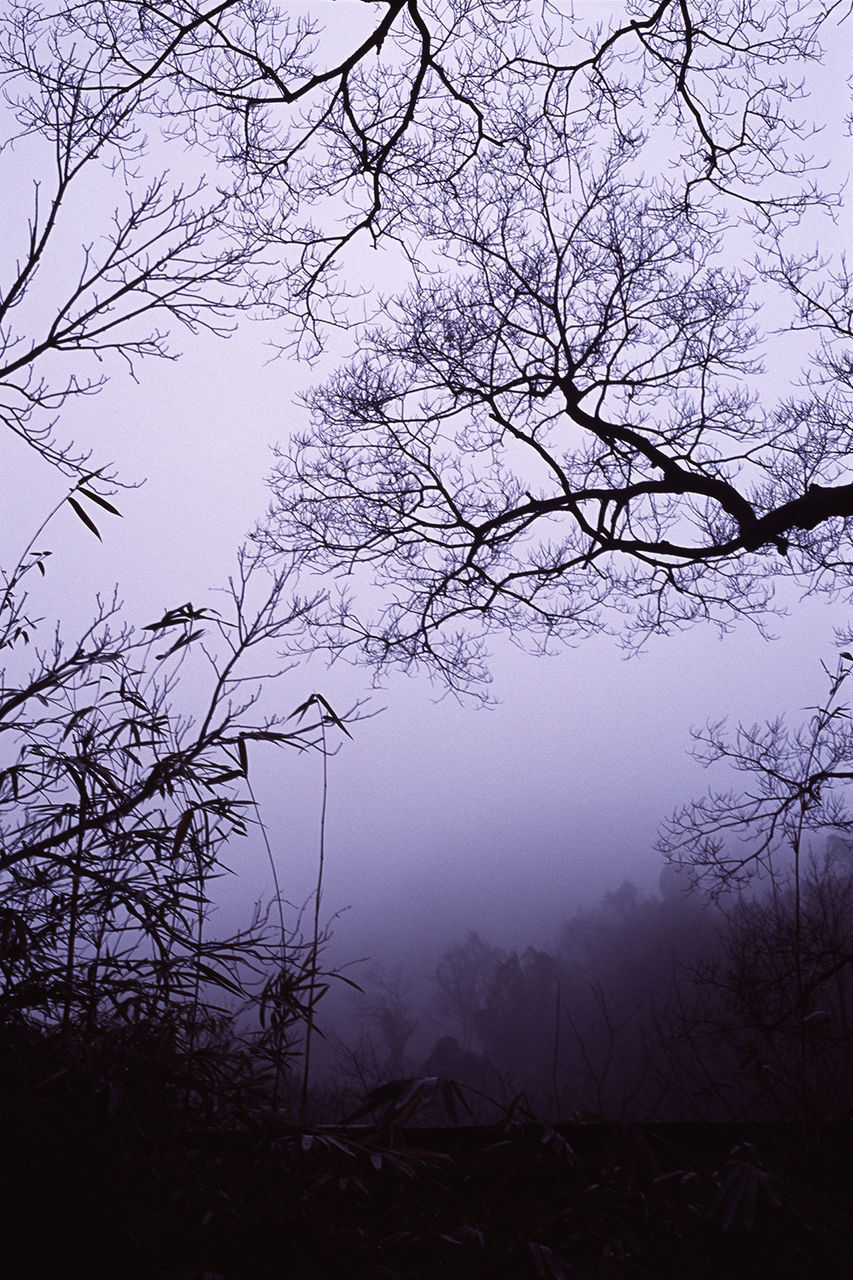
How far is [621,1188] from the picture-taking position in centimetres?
107

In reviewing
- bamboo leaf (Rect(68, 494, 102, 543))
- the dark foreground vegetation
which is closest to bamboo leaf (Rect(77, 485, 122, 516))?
bamboo leaf (Rect(68, 494, 102, 543))

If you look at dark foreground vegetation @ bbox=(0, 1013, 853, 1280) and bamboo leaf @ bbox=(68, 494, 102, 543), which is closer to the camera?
dark foreground vegetation @ bbox=(0, 1013, 853, 1280)

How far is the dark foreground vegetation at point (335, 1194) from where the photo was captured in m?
0.81

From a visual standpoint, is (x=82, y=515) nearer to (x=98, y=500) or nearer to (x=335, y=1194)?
(x=98, y=500)

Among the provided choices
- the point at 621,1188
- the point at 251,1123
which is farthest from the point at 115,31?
the point at 621,1188

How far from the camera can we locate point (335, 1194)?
104cm

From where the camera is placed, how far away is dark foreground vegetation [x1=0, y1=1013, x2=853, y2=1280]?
0.81 metres

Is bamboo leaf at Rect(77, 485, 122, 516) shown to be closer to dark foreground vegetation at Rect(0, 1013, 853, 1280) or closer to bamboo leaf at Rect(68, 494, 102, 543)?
bamboo leaf at Rect(68, 494, 102, 543)

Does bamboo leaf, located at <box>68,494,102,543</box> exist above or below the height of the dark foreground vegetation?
above

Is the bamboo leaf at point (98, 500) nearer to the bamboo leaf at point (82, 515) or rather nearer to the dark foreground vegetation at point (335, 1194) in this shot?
the bamboo leaf at point (82, 515)

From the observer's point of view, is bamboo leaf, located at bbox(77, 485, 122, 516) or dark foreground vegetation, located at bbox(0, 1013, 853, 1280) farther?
bamboo leaf, located at bbox(77, 485, 122, 516)

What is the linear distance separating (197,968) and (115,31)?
301 centimetres

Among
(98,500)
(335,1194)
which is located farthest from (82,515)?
(335,1194)

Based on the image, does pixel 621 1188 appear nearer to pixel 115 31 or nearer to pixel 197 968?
pixel 197 968
